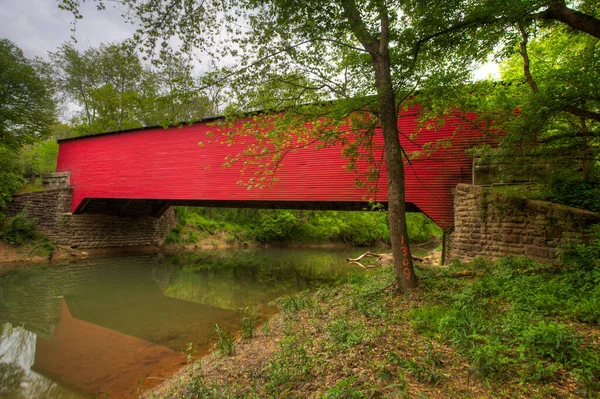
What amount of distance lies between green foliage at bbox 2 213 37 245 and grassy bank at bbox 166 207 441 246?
24.5ft

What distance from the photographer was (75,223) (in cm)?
1469

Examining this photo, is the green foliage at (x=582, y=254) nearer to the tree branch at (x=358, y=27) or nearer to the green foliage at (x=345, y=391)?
the green foliage at (x=345, y=391)

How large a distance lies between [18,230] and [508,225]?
1799 cm

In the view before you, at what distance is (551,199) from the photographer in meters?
5.90

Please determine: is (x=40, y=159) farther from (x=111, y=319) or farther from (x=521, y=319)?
(x=521, y=319)

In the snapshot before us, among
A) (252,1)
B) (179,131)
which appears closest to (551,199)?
(252,1)

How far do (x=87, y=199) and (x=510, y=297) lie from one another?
17.1 meters

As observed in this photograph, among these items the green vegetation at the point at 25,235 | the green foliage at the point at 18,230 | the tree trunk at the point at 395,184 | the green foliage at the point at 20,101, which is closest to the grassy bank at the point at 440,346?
the tree trunk at the point at 395,184

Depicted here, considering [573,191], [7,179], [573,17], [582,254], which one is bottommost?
[582,254]

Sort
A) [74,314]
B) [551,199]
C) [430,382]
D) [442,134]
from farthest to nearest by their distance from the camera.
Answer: [442,134] < [74,314] < [551,199] < [430,382]

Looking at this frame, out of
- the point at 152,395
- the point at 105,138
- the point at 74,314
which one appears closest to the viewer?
the point at 152,395

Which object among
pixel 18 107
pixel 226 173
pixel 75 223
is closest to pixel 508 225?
pixel 226 173

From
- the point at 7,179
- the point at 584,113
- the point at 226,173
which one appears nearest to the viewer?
the point at 584,113

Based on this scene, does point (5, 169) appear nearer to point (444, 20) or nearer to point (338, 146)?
point (338, 146)
